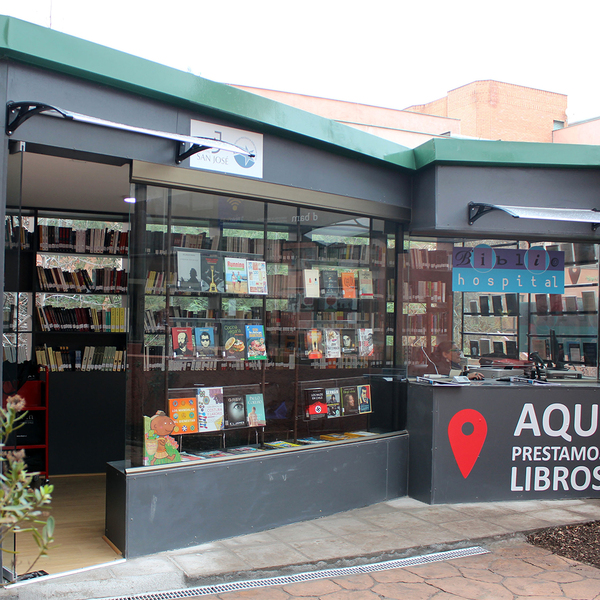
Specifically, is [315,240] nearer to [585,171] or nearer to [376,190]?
[376,190]

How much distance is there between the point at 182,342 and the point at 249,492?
1.24 metres

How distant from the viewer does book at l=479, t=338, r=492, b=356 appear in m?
6.15

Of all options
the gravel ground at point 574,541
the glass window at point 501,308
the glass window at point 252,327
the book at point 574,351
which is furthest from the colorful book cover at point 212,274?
the book at point 574,351

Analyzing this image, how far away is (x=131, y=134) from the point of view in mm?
3844

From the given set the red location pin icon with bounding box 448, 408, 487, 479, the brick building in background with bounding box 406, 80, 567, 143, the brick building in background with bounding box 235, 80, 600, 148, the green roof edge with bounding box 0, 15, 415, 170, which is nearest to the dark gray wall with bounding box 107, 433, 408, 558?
the red location pin icon with bounding box 448, 408, 487, 479

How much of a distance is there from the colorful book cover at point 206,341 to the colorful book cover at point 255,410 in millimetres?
508

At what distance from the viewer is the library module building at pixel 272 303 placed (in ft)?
12.9

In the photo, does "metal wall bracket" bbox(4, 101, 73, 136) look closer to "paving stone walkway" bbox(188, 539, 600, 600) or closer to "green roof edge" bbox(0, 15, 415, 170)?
"green roof edge" bbox(0, 15, 415, 170)

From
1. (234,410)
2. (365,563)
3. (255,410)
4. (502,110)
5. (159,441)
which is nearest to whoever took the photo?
(365,563)

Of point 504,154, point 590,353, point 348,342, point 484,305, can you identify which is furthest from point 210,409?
point 590,353

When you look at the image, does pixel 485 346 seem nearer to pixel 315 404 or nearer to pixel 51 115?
pixel 315 404

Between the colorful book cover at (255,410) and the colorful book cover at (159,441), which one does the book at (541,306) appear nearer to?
the colorful book cover at (255,410)

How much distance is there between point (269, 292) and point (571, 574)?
297cm

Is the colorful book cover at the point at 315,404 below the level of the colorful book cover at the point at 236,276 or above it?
below
